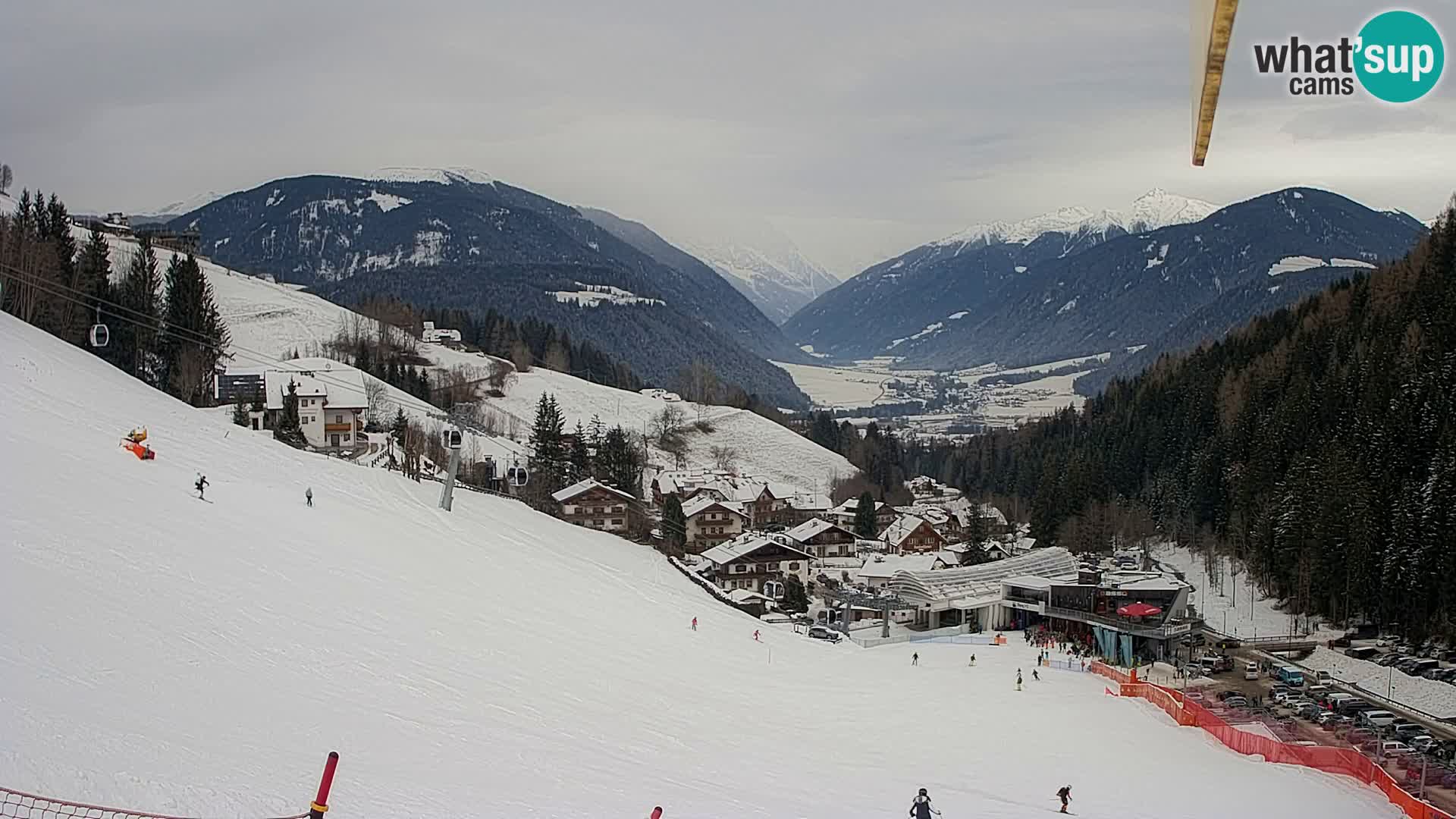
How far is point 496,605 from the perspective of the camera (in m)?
21.8

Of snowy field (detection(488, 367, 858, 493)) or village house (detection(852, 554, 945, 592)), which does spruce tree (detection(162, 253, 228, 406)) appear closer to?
village house (detection(852, 554, 945, 592))

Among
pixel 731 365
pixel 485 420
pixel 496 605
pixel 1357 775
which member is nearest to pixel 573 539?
pixel 496 605

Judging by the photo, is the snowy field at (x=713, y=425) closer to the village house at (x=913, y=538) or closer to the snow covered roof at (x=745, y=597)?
the village house at (x=913, y=538)

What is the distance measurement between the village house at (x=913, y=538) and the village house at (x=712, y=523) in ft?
28.0

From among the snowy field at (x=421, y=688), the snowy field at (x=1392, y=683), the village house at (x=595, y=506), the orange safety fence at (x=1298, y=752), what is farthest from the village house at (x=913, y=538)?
the orange safety fence at (x=1298, y=752)

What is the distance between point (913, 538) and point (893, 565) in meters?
11.5

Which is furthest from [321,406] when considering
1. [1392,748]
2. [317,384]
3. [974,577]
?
[1392,748]

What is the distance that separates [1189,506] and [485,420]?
49285 millimetres

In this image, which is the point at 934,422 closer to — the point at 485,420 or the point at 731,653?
the point at 485,420

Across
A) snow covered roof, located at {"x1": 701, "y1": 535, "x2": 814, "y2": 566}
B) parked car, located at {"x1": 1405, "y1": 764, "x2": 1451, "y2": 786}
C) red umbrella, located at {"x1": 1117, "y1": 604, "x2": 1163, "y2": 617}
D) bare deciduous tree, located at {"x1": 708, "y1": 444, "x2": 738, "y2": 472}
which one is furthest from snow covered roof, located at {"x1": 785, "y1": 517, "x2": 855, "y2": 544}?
parked car, located at {"x1": 1405, "y1": 764, "x2": 1451, "y2": 786}

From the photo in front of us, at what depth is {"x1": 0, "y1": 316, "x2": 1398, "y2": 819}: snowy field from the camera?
10.4m

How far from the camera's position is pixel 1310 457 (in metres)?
45.0

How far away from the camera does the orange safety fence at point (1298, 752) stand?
16.1 metres

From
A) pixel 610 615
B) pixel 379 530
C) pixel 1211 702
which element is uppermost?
pixel 379 530
